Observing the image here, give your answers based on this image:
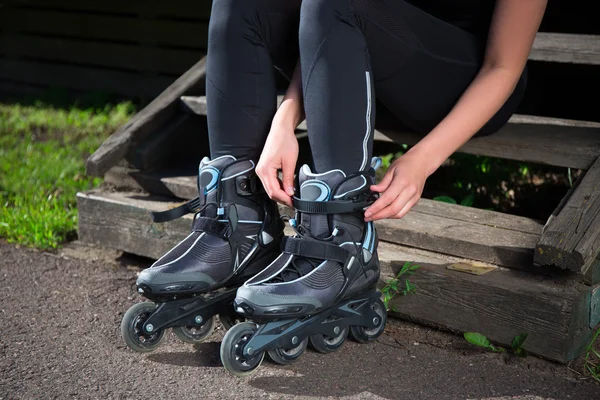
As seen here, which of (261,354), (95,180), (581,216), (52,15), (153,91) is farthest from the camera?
(52,15)

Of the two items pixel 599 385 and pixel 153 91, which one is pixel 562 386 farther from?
pixel 153 91

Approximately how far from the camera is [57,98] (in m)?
5.77

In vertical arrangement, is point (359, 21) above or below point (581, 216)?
above

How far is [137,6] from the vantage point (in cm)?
546

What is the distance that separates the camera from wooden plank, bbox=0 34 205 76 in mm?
5297

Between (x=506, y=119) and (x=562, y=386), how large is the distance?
829 mm

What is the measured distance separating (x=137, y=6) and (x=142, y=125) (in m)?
2.70

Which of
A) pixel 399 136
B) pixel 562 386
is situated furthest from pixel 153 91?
pixel 562 386

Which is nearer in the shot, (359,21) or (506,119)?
(359,21)

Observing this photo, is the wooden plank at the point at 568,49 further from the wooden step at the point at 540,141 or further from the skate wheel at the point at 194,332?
the skate wheel at the point at 194,332

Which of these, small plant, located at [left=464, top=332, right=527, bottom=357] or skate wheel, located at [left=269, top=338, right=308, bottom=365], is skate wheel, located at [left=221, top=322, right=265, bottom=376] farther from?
small plant, located at [left=464, top=332, right=527, bottom=357]

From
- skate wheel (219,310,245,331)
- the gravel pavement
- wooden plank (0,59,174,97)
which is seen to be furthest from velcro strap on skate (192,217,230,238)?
wooden plank (0,59,174,97)

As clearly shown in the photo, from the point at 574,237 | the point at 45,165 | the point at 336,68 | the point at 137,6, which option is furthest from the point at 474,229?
the point at 137,6

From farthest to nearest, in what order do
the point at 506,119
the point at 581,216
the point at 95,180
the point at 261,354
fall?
the point at 95,180 → the point at 506,119 → the point at 581,216 → the point at 261,354
